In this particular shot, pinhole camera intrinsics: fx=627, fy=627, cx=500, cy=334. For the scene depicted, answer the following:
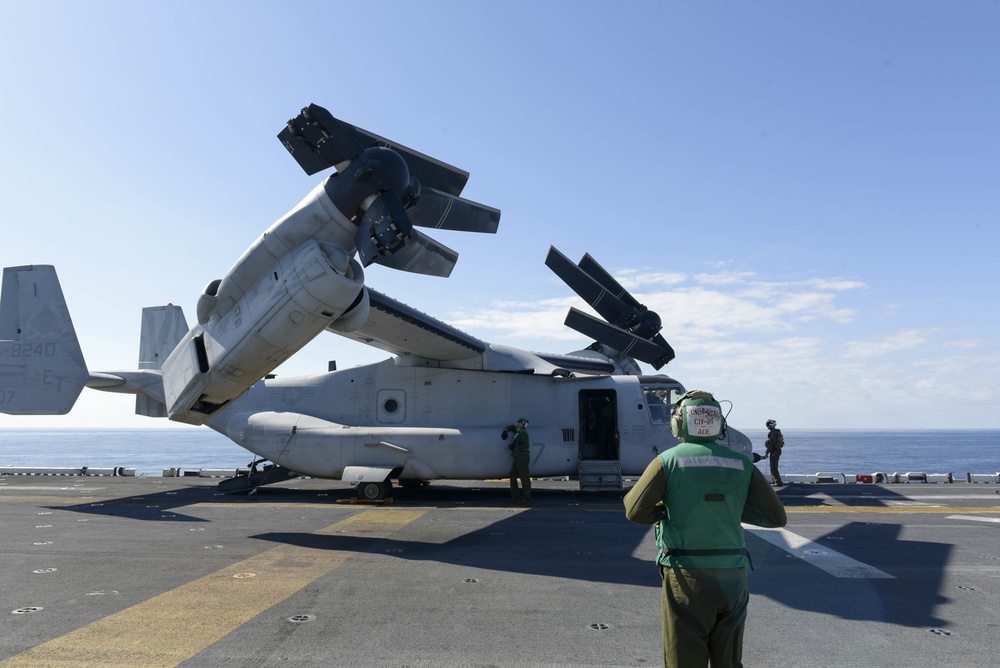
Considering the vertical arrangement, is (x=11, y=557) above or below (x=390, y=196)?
below

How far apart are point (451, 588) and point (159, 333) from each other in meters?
16.4

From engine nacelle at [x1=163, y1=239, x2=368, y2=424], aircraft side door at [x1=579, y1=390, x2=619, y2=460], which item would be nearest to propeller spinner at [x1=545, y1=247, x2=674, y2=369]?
aircraft side door at [x1=579, y1=390, x2=619, y2=460]

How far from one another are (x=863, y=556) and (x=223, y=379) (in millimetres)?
10826

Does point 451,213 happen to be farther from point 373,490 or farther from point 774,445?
point 774,445

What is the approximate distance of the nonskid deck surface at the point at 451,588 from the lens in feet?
17.1

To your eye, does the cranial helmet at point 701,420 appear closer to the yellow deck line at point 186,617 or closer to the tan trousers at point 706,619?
the tan trousers at point 706,619

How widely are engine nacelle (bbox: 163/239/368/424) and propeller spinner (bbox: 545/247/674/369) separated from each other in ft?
31.9

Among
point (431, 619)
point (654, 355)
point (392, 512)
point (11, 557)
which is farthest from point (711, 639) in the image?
point (654, 355)

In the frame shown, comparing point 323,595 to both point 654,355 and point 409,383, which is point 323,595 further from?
point 654,355

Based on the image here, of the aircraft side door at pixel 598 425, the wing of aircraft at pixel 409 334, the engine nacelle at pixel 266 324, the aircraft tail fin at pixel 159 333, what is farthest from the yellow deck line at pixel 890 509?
the aircraft tail fin at pixel 159 333

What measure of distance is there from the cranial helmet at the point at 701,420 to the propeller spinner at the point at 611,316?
50.8ft

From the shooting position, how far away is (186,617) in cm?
610

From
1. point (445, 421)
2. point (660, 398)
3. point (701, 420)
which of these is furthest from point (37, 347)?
point (701, 420)

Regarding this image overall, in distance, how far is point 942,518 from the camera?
12148 millimetres
